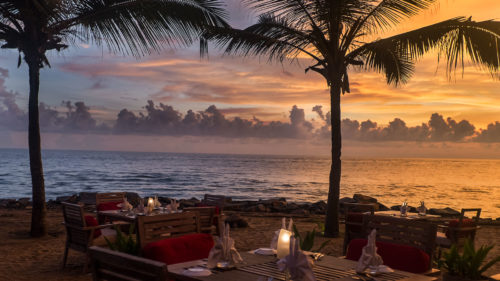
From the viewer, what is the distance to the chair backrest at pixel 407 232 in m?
4.61

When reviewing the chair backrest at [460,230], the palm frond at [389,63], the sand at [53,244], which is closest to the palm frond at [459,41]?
the palm frond at [389,63]

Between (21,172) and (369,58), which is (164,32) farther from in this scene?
(21,172)

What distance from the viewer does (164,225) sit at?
474 centimetres

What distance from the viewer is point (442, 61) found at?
27.2 ft

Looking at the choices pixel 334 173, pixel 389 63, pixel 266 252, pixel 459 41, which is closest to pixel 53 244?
pixel 334 173

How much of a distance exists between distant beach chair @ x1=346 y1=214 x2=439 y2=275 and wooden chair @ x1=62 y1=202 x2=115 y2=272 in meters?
3.60

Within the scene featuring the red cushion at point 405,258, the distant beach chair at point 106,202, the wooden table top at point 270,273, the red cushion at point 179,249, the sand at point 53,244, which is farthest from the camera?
the distant beach chair at point 106,202

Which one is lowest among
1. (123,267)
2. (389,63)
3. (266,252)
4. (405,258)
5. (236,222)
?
(236,222)

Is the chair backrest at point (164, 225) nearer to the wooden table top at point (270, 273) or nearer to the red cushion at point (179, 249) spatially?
the red cushion at point (179, 249)

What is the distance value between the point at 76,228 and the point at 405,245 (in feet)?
14.3

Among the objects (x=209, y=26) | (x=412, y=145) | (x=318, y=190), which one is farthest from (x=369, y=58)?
(x=412, y=145)

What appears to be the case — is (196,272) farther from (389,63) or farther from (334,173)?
(389,63)

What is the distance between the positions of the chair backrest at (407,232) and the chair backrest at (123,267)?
297 centimetres

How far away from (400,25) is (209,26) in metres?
3.80
